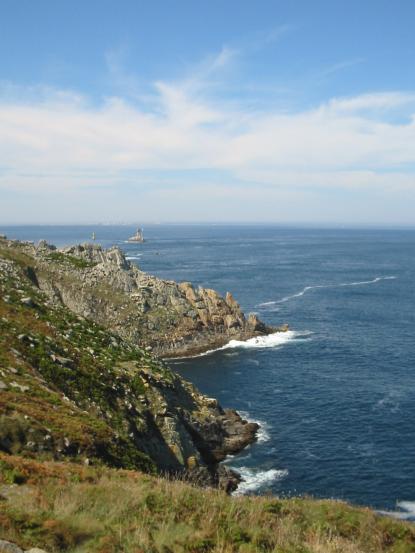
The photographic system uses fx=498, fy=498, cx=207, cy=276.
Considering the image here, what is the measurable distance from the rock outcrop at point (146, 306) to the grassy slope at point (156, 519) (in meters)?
70.8

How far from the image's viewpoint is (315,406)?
62.1 m

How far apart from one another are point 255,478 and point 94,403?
61.2 ft

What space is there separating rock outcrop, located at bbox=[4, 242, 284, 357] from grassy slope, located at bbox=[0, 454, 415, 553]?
7077cm

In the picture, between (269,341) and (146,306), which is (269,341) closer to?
(269,341)

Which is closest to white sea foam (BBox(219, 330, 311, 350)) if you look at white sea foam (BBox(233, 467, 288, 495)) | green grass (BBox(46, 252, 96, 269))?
green grass (BBox(46, 252, 96, 269))

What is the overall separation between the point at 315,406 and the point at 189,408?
18022 millimetres

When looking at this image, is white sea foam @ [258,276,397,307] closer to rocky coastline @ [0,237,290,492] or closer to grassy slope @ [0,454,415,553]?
rocky coastline @ [0,237,290,492]

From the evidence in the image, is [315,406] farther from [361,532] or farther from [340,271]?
[340,271]

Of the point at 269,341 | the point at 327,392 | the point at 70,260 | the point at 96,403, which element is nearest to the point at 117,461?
the point at 96,403

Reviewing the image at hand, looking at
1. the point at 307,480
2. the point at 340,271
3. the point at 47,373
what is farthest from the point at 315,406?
the point at 340,271

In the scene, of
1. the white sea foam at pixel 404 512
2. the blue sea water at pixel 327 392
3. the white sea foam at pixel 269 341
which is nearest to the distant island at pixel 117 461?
the blue sea water at pixel 327 392

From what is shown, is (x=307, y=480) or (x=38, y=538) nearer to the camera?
(x=38, y=538)

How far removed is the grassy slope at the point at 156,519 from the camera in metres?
13.3

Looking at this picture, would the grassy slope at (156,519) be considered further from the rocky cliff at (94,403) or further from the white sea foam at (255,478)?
the white sea foam at (255,478)
